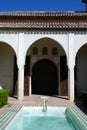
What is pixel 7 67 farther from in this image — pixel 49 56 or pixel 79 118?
pixel 79 118

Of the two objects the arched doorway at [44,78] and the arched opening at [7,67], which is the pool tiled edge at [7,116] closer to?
the arched opening at [7,67]

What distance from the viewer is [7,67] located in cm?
1395

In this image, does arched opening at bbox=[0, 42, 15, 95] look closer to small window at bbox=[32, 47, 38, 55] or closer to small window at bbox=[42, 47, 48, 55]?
small window at bbox=[32, 47, 38, 55]

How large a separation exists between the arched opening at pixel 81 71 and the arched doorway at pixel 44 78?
4.98 feet

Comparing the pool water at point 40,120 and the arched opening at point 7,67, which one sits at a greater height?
the arched opening at point 7,67

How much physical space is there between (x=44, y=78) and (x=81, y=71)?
260 centimetres

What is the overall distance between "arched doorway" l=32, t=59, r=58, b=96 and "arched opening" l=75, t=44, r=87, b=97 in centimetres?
152

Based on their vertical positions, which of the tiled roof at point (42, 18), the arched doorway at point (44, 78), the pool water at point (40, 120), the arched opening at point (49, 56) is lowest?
the pool water at point (40, 120)

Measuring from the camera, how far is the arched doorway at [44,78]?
1486 cm

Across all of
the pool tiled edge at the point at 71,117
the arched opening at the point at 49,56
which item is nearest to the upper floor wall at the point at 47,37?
the arched opening at the point at 49,56

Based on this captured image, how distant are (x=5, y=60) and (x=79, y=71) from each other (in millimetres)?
4207

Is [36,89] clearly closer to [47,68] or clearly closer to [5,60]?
[47,68]

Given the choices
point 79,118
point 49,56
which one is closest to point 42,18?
point 49,56

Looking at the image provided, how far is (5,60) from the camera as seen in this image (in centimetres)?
1395
